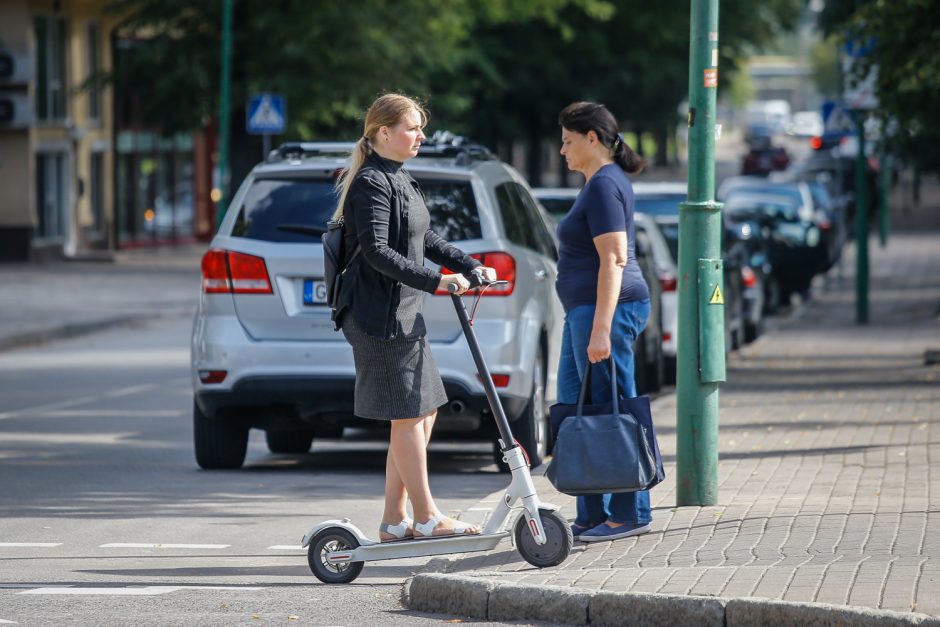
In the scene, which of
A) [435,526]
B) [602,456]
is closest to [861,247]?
[602,456]

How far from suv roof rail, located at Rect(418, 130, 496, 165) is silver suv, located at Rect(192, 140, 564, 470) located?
36 mm

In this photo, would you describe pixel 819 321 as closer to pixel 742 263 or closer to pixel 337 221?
pixel 742 263

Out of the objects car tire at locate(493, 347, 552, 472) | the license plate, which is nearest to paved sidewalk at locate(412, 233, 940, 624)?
car tire at locate(493, 347, 552, 472)

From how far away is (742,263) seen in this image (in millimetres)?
19953

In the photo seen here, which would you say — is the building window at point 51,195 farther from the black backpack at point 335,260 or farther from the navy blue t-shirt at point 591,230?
the black backpack at point 335,260

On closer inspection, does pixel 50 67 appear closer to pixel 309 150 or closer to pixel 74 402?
pixel 74 402

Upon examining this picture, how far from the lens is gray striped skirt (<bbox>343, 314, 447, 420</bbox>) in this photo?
22.5 ft

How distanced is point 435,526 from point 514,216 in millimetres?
3704

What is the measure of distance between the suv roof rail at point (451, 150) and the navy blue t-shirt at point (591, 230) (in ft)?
8.60

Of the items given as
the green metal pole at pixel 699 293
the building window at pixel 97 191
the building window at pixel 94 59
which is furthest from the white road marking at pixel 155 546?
the building window at pixel 94 59

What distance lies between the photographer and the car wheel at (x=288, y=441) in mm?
11523

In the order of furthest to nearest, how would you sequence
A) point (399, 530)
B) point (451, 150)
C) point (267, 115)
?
1. point (267, 115)
2. point (451, 150)
3. point (399, 530)

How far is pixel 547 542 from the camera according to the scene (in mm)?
6723

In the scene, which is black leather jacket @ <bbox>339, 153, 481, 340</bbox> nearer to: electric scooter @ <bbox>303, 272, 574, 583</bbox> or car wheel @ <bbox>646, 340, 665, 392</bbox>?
electric scooter @ <bbox>303, 272, 574, 583</bbox>
